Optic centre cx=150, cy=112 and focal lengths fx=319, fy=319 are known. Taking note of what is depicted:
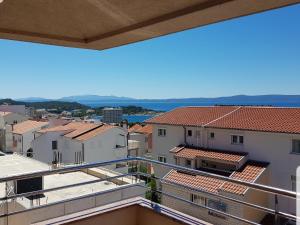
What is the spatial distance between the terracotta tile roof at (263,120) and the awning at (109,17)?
Answer: 14143mm

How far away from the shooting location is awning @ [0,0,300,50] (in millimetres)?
1779

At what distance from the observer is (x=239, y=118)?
59.7 ft

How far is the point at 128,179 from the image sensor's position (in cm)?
1134

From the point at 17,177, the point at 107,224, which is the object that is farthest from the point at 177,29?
the point at 107,224

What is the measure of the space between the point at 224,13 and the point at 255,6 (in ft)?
0.65

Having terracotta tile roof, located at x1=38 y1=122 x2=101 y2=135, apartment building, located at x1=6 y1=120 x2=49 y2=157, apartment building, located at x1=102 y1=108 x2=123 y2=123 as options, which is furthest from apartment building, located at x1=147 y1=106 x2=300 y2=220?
apartment building, located at x1=102 y1=108 x2=123 y2=123

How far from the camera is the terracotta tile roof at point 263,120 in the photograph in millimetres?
15539

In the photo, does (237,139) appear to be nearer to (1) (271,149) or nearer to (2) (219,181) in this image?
(1) (271,149)

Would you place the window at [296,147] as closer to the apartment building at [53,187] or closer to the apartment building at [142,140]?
the apartment building at [53,187]

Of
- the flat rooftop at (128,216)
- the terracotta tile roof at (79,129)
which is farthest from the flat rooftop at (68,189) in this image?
the terracotta tile roof at (79,129)

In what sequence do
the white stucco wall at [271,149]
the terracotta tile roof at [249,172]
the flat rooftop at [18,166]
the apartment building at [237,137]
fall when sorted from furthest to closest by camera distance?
the apartment building at [237,137] → the white stucco wall at [271,149] → the terracotta tile roof at [249,172] → the flat rooftop at [18,166]

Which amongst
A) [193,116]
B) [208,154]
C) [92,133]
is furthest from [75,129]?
[208,154]

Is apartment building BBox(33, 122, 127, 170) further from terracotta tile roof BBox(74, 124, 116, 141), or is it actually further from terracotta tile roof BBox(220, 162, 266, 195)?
terracotta tile roof BBox(220, 162, 266, 195)

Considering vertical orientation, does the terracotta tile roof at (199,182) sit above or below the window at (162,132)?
below
